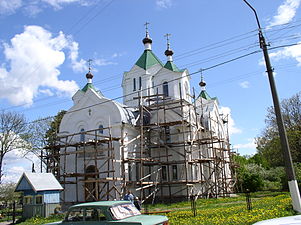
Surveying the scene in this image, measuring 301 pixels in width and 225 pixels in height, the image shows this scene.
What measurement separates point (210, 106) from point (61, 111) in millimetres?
19233

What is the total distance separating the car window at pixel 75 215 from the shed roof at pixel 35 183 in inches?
396

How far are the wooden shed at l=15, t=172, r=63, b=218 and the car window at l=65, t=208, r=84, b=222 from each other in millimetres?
10066

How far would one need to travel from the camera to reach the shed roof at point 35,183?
17.6 metres

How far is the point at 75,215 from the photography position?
26.8 ft

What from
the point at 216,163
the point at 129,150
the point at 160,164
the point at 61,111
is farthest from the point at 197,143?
the point at 61,111

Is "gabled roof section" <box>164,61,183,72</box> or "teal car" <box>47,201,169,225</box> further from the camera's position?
"gabled roof section" <box>164,61,183,72</box>

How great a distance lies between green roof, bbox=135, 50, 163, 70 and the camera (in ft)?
104

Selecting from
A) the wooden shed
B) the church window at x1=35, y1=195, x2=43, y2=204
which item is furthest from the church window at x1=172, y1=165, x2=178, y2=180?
the church window at x1=35, y1=195, x2=43, y2=204

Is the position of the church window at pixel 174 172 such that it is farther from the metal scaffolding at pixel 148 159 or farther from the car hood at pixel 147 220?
the car hood at pixel 147 220

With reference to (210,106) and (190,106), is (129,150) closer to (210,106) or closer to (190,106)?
(190,106)

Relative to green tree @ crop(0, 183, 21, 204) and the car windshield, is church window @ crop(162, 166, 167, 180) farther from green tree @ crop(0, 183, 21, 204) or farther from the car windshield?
green tree @ crop(0, 183, 21, 204)

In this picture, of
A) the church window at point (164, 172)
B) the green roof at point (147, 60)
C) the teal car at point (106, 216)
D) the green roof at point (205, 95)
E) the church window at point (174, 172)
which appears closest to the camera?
the teal car at point (106, 216)

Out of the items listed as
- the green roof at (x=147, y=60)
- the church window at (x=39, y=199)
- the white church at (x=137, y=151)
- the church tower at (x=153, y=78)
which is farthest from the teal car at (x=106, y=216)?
the green roof at (x=147, y=60)

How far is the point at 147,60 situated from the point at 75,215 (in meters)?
25.1
